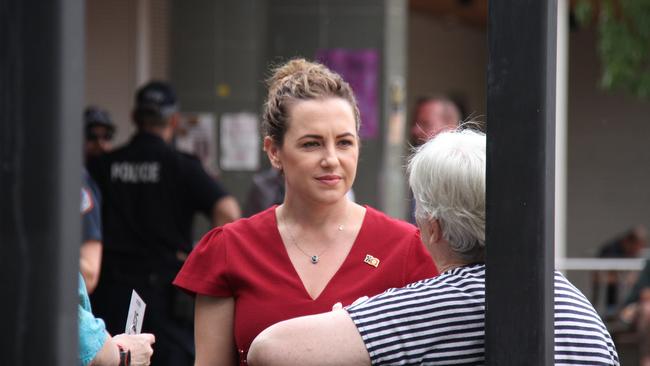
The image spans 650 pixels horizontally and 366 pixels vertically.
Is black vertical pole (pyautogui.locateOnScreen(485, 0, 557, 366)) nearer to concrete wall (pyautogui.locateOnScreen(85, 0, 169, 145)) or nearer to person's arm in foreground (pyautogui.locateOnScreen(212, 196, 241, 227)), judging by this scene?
person's arm in foreground (pyautogui.locateOnScreen(212, 196, 241, 227))

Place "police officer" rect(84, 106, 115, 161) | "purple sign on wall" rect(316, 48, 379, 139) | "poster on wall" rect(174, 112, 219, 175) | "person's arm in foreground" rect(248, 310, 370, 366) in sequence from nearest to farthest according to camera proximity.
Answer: "person's arm in foreground" rect(248, 310, 370, 366), "police officer" rect(84, 106, 115, 161), "purple sign on wall" rect(316, 48, 379, 139), "poster on wall" rect(174, 112, 219, 175)

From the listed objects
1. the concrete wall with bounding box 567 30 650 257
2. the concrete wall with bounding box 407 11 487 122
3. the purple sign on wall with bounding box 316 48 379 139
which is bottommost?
the concrete wall with bounding box 567 30 650 257

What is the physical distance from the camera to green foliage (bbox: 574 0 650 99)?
1133 cm

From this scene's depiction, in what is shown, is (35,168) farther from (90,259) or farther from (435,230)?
(90,259)

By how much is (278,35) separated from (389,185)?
1.37 meters

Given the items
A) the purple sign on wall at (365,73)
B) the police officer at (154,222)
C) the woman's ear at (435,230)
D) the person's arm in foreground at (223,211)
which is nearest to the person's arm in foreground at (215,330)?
the woman's ear at (435,230)

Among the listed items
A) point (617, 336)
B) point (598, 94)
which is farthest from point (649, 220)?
point (617, 336)

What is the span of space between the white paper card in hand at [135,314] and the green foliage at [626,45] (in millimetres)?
8774

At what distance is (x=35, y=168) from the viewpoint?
187 cm

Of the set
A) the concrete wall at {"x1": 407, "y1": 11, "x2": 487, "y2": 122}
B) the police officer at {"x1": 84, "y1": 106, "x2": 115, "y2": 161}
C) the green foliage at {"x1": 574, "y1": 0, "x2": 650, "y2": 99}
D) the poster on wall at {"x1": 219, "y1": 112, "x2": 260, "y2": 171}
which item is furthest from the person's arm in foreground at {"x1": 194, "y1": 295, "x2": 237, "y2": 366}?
the concrete wall at {"x1": 407, "y1": 11, "x2": 487, "y2": 122}

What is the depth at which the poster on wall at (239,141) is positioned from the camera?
1094 cm

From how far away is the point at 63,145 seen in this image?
1879 millimetres

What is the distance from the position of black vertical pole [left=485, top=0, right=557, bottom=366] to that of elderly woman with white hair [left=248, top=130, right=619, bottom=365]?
21 centimetres

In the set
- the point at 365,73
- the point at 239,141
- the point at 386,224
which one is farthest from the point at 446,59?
the point at 386,224
